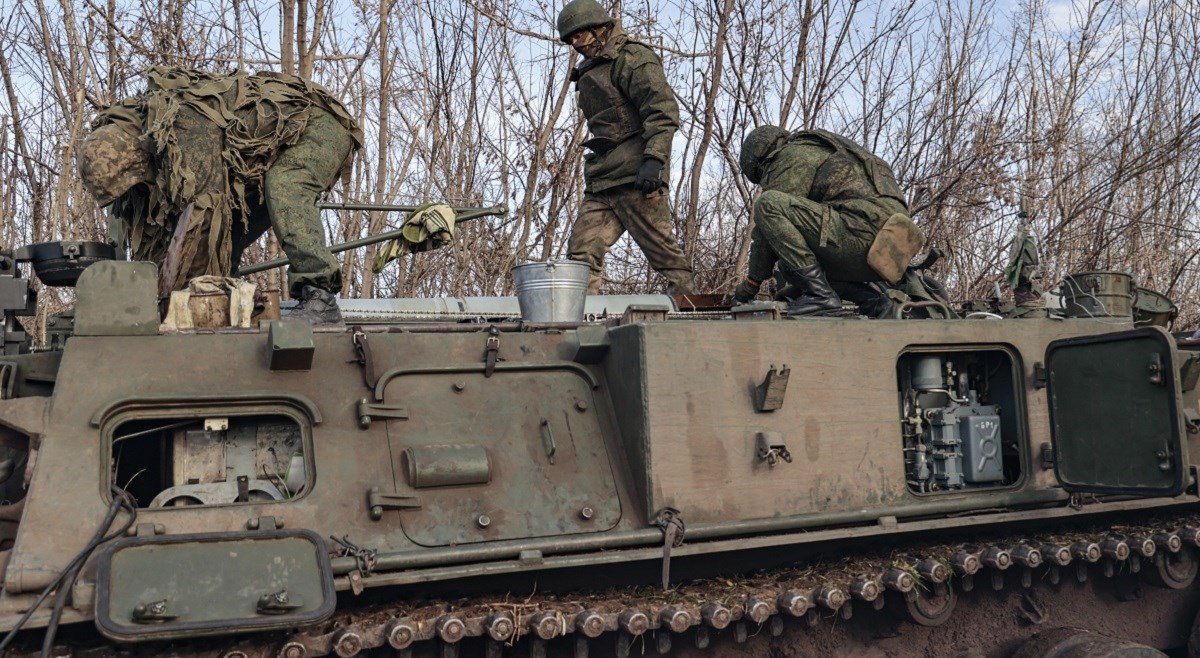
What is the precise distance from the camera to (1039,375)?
16.5 feet

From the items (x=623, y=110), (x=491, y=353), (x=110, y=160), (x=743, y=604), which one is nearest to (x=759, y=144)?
(x=623, y=110)

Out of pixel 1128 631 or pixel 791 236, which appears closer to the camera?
pixel 1128 631

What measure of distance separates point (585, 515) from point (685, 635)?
0.66 m

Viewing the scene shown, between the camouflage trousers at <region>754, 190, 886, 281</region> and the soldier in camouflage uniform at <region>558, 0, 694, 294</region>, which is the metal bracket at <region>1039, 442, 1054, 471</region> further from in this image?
the soldier in camouflage uniform at <region>558, 0, 694, 294</region>

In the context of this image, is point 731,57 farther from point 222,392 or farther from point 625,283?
point 222,392

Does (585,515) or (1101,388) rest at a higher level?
(1101,388)


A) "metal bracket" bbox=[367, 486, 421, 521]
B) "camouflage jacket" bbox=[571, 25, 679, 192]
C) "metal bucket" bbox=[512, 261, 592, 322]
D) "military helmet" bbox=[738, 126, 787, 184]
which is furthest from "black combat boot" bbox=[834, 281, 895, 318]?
"metal bracket" bbox=[367, 486, 421, 521]

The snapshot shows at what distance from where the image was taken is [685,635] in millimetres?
4340

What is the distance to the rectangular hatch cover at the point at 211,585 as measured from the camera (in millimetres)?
3291

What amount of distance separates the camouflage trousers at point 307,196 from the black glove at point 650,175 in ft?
6.22

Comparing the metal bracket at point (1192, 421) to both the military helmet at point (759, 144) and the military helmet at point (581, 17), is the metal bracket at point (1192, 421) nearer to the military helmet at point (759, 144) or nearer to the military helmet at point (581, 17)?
the military helmet at point (759, 144)

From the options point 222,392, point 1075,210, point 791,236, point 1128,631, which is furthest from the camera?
point 1075,210

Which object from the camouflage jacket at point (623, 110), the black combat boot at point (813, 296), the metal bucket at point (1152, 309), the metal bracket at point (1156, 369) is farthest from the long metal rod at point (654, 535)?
the camouflage jacket at point (623, 110)

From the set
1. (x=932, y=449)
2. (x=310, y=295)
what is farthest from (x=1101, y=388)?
(x=310, y=295)
